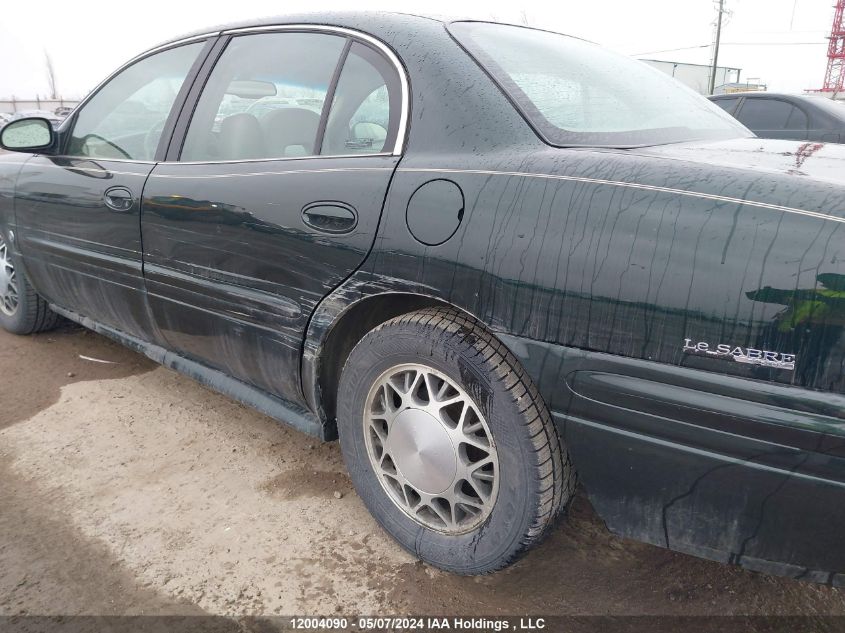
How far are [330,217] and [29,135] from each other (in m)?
2.16

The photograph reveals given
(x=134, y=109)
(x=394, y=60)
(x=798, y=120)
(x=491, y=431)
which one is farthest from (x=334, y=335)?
(x=798, y=120)

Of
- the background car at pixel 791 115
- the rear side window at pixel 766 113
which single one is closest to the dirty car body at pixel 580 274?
the background car at pixel 791 115

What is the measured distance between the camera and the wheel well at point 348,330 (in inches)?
73.5

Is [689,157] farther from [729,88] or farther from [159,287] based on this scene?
[729,88]

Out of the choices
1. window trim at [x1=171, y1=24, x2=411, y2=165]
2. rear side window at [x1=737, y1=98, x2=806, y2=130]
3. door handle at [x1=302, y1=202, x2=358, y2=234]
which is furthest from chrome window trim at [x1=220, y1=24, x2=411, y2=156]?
rear side window at [x1=737, y1=98, x2=806, y2=130]

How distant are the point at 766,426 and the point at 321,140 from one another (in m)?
1.54

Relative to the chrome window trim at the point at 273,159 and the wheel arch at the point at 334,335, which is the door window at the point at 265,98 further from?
the wheel arch at the point at 334,335

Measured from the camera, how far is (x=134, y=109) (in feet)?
9.45

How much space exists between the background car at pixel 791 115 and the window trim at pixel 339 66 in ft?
17.0

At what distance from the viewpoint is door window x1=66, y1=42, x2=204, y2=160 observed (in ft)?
8.66

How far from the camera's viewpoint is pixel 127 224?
258 centimetres

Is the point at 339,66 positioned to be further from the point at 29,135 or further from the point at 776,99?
the point at 776,99

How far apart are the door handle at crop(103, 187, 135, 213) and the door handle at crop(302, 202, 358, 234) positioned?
1.05 metres

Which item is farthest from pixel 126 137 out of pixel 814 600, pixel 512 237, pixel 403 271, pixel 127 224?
pixel 814 600
